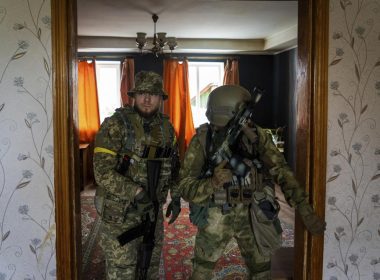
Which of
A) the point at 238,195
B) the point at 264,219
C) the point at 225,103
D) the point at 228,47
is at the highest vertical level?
the point at 228,47

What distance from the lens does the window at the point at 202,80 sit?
233 inches

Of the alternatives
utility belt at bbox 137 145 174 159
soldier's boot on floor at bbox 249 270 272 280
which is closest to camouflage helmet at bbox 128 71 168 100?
utility belt at bbox 137 145 174 159

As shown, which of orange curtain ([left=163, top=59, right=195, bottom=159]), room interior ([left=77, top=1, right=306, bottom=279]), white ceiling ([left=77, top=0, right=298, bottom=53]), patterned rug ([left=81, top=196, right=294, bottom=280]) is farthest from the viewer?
orange curtain ([left=163, top=59, right=195, bottom=159])

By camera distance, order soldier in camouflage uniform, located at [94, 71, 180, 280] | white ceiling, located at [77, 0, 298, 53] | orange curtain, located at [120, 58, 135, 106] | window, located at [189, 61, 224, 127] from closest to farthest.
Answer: soldier in camouflage uniform, located at [94, 71, 180, 280] → white ceiling, located at [77, 0, 298, 53] → orange curtain, located at [120, 58, 135, 106] → window, located at [189, 61, 224, 127]

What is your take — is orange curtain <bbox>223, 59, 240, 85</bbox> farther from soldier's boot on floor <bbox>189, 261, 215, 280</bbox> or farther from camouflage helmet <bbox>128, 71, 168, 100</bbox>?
soldier's boot on floor <bbox>189, 261, 215, 280</bbox>

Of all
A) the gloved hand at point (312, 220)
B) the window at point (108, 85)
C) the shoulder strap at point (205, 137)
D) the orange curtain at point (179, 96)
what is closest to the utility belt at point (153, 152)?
the shoulder strap at point (205, 137)

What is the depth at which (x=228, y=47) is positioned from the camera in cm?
539

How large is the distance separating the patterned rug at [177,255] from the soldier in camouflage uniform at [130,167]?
2.20 ft

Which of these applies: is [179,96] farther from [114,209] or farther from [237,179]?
[237,179]

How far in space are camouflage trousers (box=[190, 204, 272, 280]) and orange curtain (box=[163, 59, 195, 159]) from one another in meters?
3.98

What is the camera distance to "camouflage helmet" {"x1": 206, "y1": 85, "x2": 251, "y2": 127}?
1.59 meters

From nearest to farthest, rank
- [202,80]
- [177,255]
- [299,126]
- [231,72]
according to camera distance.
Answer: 1. [299,126]
2. [177,255]
3. [231,72]
4. [202,80]

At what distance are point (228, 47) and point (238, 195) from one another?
415 cm

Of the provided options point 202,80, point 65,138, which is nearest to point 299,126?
point 65,138
